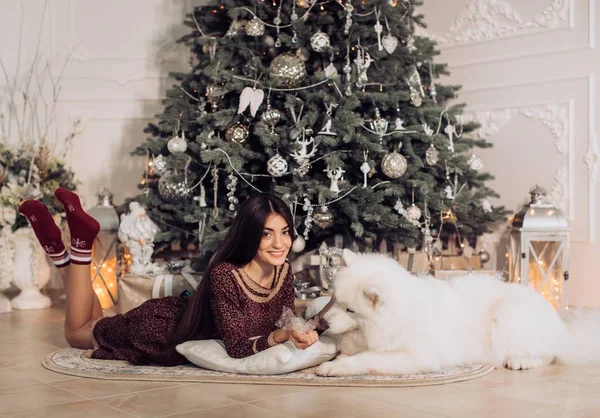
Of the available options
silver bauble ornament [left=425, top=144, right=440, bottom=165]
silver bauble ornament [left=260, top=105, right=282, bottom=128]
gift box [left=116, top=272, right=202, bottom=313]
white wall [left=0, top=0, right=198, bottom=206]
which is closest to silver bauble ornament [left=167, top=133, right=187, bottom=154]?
silver bauble ornament [left=260, top=105, right=282, bottom=128]

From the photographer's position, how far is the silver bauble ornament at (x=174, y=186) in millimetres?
4473

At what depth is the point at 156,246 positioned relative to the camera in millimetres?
4758

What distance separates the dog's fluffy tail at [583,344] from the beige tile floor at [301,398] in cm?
12

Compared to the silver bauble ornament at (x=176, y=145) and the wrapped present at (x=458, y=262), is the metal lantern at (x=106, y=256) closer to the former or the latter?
the silver bauble ornament at (x=176, y=145)

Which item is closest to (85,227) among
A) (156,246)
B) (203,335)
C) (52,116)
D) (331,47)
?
(203,335)

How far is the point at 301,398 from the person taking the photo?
2.58 m

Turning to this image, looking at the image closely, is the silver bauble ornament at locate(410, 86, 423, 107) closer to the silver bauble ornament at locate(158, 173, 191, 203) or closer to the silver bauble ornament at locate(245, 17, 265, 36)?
the silver bauble ornament at locate(245, 17, 265, 36)

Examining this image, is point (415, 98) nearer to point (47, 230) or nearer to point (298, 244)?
point (298, 244)

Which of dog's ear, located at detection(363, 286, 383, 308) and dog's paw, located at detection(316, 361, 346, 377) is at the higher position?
dog's ear, located at detection(363, 286, 383, 308)

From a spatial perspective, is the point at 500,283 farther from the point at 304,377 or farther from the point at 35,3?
the point at 35,3

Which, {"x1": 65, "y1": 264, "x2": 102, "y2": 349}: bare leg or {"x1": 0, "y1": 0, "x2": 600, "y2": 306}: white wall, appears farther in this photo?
{"x1": 0, "y1": 0, "x2": 600, "y2": 306}: white wall

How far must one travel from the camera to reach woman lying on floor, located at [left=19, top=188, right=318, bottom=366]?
3.02 metres

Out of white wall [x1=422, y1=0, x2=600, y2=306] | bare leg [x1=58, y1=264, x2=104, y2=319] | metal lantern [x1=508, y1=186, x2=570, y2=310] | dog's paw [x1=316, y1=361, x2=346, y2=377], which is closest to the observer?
dog's paw [x1=316, y1=361, x2=346, y2=377]

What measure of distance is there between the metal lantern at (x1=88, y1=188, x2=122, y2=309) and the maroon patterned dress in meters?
1.63
